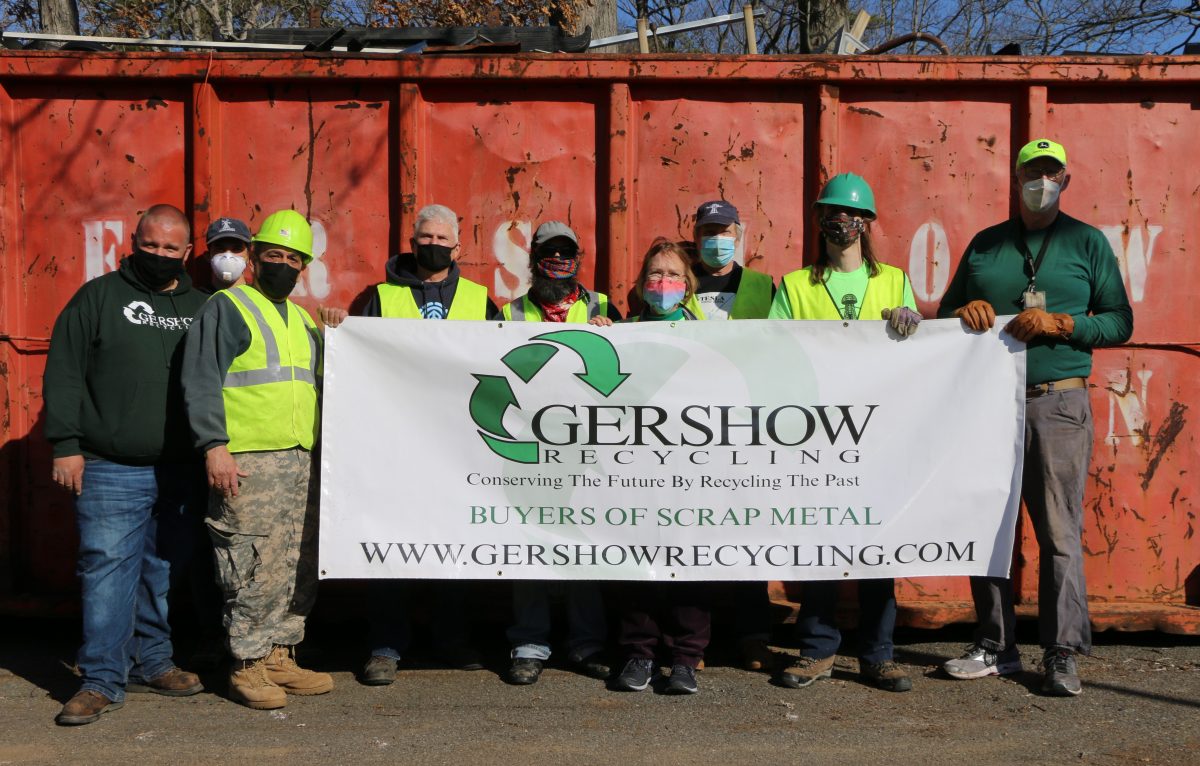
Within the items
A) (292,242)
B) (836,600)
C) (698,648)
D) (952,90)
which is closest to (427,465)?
(292,242)

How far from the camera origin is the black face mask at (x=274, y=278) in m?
4.30

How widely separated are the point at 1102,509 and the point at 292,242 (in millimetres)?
3727

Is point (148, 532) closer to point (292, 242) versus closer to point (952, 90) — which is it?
point (292, 242)

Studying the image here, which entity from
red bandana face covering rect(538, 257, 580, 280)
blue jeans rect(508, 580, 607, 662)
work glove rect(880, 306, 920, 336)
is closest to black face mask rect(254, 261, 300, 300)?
red bandana face covering rect(538, 257, 580, 280)

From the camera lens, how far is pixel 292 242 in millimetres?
4297

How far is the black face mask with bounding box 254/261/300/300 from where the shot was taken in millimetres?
4297

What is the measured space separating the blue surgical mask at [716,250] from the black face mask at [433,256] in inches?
42.3

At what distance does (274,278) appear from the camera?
430cm

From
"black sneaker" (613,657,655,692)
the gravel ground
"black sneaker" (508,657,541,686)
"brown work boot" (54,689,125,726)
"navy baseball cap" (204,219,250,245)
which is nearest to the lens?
the gravel ground

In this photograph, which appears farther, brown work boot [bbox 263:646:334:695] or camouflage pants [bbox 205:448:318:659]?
brown work boot [bbox 263:646:334:695]

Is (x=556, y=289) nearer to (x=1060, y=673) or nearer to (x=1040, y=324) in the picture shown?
(x=1040, y=324)

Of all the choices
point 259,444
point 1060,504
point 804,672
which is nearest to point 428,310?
point 259,444

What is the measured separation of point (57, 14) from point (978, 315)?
10393 mm

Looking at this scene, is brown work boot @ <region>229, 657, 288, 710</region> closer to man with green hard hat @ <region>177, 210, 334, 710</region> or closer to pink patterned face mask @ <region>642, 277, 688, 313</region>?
man with green hard hat @ <region>177, 210, 334, 710</region>
